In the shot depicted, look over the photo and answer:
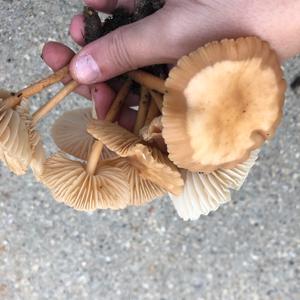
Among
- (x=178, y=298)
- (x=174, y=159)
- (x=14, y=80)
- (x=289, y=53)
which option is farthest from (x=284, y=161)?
(x=174, y=159)

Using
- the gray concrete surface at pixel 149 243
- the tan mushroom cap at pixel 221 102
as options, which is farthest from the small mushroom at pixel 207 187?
the gray concrete surface at pixel 149 243

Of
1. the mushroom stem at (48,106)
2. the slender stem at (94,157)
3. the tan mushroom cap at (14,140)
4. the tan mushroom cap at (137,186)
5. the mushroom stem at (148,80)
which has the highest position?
the tan mushroom cap at (14,140)

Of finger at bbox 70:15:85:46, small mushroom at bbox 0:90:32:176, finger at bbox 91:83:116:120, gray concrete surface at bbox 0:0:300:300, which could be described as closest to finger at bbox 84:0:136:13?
finger at bbox 70:15:85:46

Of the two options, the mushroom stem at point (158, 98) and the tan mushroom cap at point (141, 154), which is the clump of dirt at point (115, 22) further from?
the tan mushroom cap at point (141, 154)

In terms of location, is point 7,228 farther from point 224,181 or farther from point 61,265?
point 224,181

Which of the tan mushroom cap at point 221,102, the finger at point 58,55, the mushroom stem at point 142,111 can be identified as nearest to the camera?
the tan mushroom cap at point 221,102

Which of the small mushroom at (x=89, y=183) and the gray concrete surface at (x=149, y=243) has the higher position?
the small mushroom at (x=89, y=183)

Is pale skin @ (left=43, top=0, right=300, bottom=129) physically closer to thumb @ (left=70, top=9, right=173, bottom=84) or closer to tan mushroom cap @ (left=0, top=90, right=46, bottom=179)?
thumb @ (left=70, top=9, right=173, bottom=84)

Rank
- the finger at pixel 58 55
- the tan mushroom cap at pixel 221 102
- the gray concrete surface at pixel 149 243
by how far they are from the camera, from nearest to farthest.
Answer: the tan mushroom cap at pixel 221 102 → the finger at pixel 58 55 → the gray concrete surface at pixel 149 243

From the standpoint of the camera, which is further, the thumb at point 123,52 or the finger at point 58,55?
the finger at point 58,55

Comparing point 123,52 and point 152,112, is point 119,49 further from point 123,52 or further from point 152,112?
point 152,112
